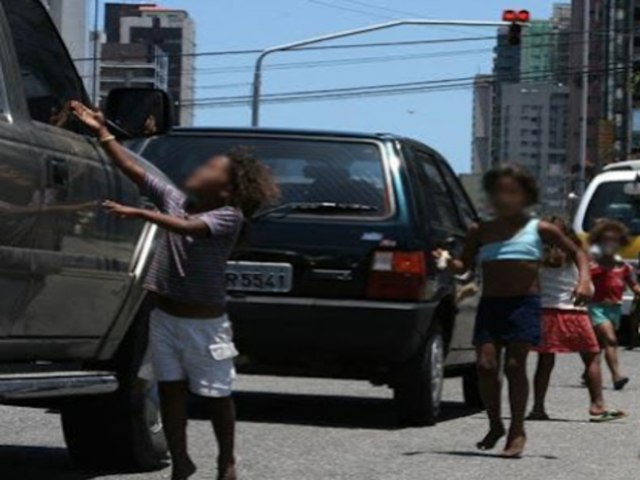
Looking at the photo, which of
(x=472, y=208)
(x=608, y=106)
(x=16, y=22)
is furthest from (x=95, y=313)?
(x=608, y=106)

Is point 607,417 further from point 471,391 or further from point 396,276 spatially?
point 396,276

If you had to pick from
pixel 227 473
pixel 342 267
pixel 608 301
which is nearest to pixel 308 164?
pixel 342 267

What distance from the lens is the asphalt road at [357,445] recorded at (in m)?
8.62

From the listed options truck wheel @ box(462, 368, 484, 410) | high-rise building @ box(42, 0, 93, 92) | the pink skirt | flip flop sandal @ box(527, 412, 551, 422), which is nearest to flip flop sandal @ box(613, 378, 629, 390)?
truck wheel @ box(462, 368, 484, 410)

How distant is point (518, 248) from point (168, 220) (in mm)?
3193

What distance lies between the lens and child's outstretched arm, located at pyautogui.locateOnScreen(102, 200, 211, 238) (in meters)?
6.86

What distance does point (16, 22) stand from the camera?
23.4 ft

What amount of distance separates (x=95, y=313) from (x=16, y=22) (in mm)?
1225

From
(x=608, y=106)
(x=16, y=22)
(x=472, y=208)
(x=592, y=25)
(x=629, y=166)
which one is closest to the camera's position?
(x=16, y=22)

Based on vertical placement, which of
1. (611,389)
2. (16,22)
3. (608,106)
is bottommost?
(611,389)

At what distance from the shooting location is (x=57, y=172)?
686 cm

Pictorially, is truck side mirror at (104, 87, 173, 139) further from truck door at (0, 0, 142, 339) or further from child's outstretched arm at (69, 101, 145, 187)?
child's outstretched arm at (69, 101, 145, 187)

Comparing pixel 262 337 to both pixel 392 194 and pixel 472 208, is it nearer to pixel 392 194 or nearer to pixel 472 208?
pixel 392 194

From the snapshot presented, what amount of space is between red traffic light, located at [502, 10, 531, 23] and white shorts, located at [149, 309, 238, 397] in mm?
24595
